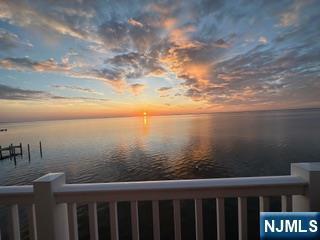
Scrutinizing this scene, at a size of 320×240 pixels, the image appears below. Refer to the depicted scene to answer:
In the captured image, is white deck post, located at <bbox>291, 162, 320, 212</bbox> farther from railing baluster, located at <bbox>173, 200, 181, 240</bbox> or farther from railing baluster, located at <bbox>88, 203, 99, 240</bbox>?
railing baluster, located at <bbox>88, 203, 99, 240</bbox>

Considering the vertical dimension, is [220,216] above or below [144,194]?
below

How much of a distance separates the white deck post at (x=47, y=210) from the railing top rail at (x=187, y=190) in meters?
0.06

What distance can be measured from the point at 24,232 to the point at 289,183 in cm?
1586

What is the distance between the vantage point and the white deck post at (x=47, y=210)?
1.43 metres

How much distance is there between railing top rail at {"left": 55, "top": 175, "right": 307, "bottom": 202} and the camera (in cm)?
145

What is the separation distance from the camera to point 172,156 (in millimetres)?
30109

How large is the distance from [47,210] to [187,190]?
1.16 metres

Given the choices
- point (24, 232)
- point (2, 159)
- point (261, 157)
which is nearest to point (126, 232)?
point (24, 232)

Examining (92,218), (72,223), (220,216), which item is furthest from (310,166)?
(72,223)

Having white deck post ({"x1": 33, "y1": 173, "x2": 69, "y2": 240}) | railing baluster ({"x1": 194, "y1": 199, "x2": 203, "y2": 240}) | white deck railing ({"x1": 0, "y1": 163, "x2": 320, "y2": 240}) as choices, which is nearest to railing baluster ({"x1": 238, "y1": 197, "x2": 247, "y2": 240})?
white deck railing ({"x1": 0, "y1": 163, "x2": 320, "y2": 240})

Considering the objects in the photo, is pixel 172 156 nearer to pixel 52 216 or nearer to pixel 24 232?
pixel 24 232

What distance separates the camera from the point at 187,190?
146 cm

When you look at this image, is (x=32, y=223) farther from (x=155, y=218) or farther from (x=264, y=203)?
(x=264, y=203)

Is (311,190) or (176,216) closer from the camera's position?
(311,190)
